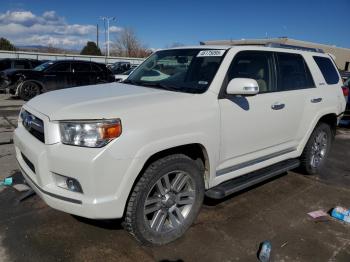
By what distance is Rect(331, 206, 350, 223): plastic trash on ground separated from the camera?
3831 millimetres

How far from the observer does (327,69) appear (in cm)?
516

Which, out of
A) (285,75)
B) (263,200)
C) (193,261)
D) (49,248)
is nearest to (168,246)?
(193,261)

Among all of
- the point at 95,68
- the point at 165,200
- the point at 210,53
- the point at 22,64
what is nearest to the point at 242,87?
the point at 210,53

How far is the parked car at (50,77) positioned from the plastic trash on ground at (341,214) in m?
11.0

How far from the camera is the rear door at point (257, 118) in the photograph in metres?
3.41

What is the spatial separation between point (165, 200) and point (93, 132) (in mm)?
1011

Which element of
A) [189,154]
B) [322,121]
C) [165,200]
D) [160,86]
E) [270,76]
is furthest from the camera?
[322,121]

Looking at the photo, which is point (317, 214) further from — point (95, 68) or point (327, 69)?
point (95, 68)

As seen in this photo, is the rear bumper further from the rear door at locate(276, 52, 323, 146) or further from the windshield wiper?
the windshield wiper

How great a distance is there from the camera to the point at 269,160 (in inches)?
161

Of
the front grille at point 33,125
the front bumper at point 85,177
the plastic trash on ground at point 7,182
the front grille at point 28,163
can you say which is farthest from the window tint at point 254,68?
the plastic trash on ground at point 7,182

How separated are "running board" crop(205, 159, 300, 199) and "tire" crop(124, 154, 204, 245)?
0.17 metres

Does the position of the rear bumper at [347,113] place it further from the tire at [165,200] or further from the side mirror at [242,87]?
the tire at [165,200]

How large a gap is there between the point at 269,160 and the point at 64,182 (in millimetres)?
2509
